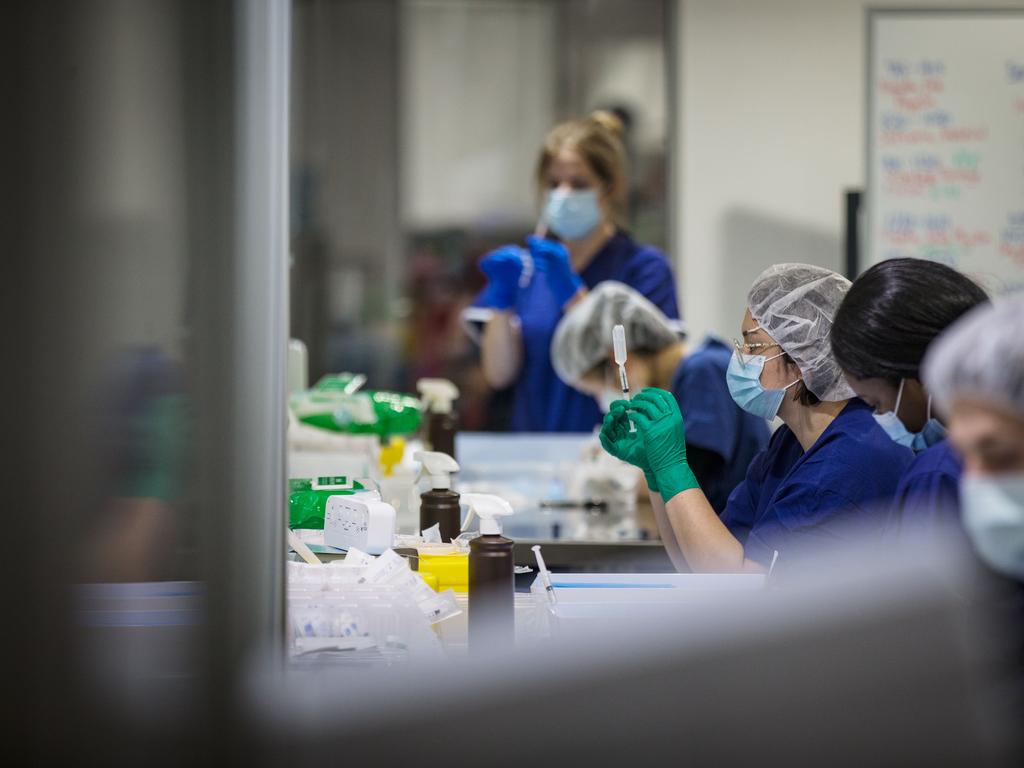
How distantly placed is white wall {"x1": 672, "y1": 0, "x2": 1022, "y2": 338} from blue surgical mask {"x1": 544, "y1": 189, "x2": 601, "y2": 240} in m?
0.94

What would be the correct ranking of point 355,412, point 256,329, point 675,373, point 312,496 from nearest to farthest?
point 256,329, point 312,496, point 675,373, point 355,412

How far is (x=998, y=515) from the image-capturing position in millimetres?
964

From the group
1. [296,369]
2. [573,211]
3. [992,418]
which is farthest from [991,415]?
[573,211]

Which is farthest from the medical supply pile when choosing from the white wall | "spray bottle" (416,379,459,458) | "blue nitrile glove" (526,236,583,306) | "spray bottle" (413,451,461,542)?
the white wall

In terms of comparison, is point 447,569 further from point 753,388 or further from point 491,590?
point 753,388

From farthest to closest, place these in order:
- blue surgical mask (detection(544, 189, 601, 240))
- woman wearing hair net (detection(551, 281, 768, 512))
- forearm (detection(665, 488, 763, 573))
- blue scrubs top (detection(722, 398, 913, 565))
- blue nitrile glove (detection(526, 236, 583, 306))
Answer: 1. blue surgical mask (detection(544, 189, 601, 240))
2. blue nitrile glove (detection(526, 236, 583, 306))
3. woman wearing hair net (detection(551, 281, 768, 512))
4. forearm (detection(665, 488, 763, 573))
5. blue scrubs top (detection(722, 398, 913, 565))

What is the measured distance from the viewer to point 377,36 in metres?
4.50

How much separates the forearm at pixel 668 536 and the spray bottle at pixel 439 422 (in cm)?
67

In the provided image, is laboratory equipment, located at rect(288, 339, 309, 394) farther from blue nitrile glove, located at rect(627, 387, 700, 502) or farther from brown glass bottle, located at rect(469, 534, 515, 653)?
brown glass bottle, located at rect(469, 534, 515, 653)

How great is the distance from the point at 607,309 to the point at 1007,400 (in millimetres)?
1637

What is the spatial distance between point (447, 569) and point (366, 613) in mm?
216

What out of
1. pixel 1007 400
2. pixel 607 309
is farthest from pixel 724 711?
pixel 607 309

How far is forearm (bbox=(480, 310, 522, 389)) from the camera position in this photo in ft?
11.0

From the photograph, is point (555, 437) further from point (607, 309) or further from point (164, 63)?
point (164, 63)
